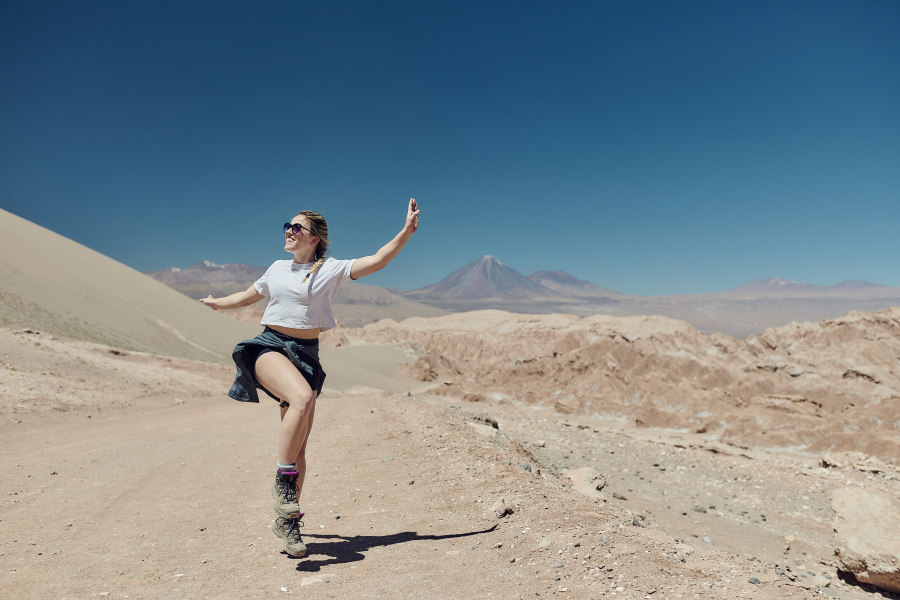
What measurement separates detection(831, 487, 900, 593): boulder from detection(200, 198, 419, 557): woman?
5.14 metres

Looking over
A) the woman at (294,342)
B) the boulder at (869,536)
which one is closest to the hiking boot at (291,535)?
the woman at (294,342)

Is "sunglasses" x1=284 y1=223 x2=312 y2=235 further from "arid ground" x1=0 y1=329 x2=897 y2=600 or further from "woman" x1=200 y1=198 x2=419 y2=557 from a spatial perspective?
"arid ground" x1=0 y1=329 x2=897 y2=600

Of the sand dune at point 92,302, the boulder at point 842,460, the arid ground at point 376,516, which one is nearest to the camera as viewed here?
the arid ground at point 376,516

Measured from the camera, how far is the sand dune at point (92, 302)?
1762cm

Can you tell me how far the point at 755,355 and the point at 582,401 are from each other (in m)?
20.0

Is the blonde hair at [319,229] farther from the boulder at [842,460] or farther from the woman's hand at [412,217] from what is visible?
the boulder at [842,460]

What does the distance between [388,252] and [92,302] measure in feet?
78.7

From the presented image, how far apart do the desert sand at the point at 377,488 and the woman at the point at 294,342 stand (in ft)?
1.43

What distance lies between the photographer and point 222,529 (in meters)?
3.40

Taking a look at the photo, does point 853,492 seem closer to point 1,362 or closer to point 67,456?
point 67,456

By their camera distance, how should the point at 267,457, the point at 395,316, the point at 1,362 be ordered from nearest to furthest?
the point at 267,457
the point at 1,362
the point at 395,316

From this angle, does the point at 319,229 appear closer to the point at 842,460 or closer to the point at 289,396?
the point at 289,396

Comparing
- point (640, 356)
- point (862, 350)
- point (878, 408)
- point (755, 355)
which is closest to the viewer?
point (878, 408)

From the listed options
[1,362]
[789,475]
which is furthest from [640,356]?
[1,362]
